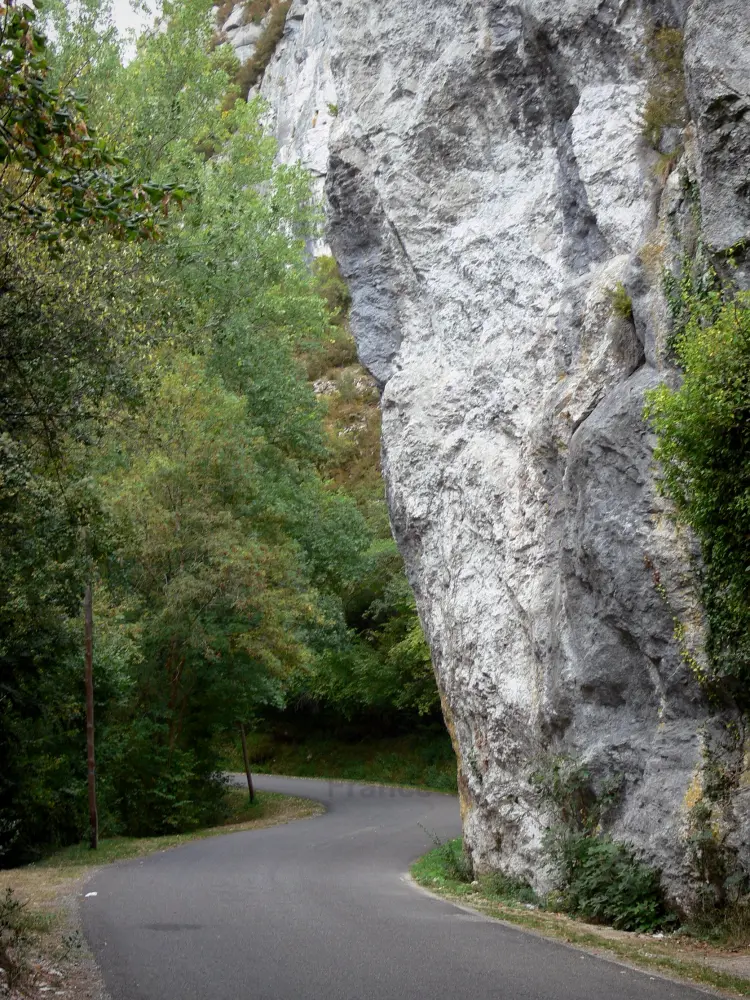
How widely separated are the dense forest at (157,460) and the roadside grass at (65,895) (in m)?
0.81

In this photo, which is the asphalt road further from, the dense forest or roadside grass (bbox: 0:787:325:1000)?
the dense forest

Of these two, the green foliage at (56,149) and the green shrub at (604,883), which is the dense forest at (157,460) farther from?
the green shrub at (604,883)

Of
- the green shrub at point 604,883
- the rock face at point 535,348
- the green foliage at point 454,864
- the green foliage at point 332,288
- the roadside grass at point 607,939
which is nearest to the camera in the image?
the roadside grass at point 607,939

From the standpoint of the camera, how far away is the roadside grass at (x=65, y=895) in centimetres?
705

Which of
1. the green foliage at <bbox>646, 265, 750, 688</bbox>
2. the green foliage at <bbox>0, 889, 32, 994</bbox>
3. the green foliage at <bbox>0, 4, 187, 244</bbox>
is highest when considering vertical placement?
the green foliage at <bbox>0, 4, 187, 244</bbox>

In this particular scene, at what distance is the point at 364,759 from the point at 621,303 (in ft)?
80.6

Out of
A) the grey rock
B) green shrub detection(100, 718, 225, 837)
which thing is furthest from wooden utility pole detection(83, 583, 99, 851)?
the grey rock

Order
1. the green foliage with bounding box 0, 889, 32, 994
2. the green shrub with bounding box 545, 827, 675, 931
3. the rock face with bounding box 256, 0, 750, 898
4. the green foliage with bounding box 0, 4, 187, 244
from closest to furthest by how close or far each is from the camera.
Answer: the green foliage with bounding box 0, 4, 187, 244
the green foliage with bounding box 0, 889, 32, 994
the green shrub with bounding box 545, 827, 675, 931
the rock face with bounding box 256, 0, 750, 898

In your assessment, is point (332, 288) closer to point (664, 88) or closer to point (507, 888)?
point (664, 88)

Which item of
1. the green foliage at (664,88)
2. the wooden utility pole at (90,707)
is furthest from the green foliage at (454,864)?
the green foliage at (664,88)

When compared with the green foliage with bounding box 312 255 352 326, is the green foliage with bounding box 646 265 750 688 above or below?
below

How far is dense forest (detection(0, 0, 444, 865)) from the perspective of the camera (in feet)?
28.0

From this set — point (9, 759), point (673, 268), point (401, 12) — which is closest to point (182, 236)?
point (401, 12)

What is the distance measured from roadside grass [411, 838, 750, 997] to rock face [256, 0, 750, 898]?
636mm
